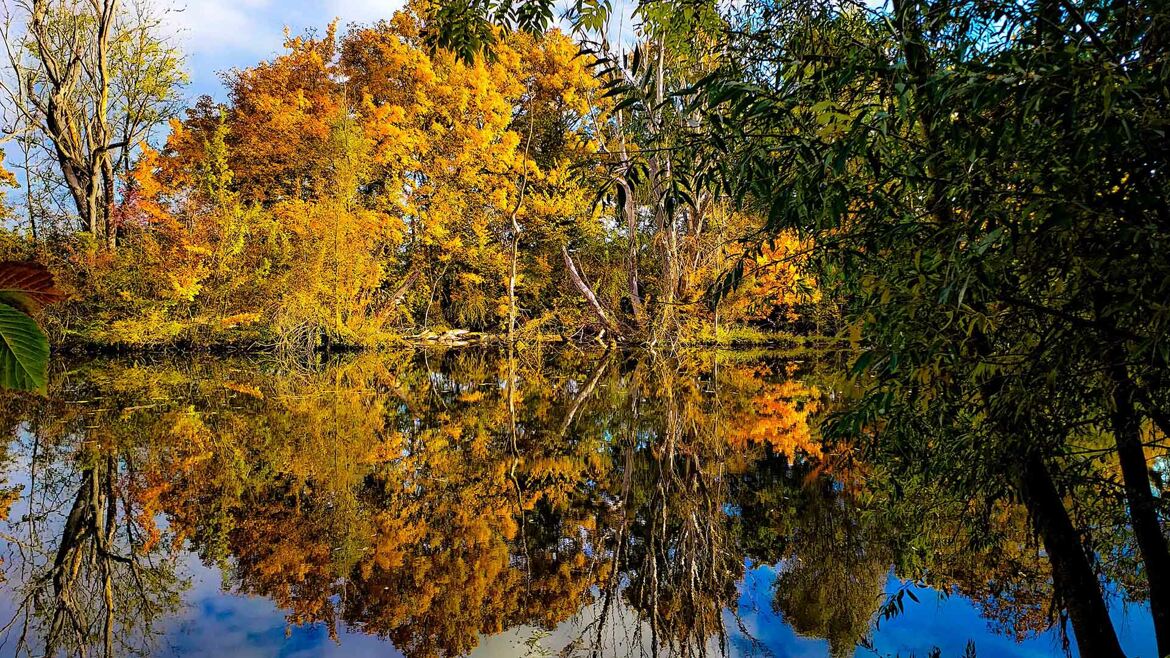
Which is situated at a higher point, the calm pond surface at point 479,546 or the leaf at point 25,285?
the leaf at point 25,285

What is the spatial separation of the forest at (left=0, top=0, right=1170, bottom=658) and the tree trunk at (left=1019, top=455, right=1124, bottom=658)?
1 centimetres

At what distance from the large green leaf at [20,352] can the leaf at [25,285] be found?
0.17m

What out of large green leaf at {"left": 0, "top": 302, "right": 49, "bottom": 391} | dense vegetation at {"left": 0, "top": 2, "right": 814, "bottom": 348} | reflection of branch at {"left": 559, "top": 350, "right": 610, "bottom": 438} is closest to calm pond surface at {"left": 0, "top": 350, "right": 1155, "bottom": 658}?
reflection of branch at {"left": 559, "top": 350, "right": 610, "bottom": 438}

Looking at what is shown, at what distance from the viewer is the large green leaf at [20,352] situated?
213cm

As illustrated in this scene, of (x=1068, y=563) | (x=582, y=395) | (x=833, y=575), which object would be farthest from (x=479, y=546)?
(x=582, y=395)

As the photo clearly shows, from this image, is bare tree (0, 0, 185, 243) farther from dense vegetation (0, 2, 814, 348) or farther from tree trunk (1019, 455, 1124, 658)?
tree trunk (1019, 455, 1124, 658)

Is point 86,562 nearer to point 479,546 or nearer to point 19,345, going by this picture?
point 19,345

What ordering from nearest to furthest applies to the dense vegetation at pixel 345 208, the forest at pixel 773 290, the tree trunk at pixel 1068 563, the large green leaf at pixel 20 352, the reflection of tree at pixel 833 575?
the forest at pixel 773 290 < the large green leaf at pixel 20 352 < the tree trunk at pixel 1068 563 < the reflection of tree at pixel 833 575 < the dense vegetation at pixel 345 208

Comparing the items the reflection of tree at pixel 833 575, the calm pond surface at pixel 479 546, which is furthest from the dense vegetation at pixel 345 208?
the reflection of tree at pixel 833 575

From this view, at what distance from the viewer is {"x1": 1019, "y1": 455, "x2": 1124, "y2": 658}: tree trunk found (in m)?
2.30

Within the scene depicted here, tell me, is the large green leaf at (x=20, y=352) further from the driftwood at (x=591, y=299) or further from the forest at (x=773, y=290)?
the driftwood at (x=591, y=299)

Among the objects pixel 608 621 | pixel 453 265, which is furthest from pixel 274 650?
pixel 453 265

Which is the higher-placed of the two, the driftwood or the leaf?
the driftwood

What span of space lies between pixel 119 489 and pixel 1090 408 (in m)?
5.71
